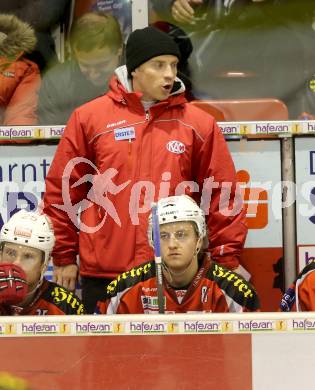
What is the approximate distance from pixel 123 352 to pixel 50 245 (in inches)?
69.7

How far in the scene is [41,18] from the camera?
6.98 meters

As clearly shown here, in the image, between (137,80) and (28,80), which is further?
(28,80)

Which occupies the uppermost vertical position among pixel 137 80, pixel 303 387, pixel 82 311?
pixel 137 80

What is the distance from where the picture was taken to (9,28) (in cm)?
699

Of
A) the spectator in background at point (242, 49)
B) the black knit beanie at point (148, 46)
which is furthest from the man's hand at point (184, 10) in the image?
the black knit beanie at point (148, 46)

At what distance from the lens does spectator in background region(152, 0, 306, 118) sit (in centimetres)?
695

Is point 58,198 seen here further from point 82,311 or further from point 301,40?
point 301,40

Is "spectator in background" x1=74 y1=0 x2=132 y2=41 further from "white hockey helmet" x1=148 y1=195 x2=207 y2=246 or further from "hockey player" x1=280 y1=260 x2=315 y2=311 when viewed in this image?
"hockey player" x1=280 y1=260 x2=315 y2=311

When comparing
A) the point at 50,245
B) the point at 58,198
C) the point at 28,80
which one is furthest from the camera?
the point at 28,80

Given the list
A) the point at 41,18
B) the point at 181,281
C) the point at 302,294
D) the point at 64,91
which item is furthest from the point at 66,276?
the point at 41,18

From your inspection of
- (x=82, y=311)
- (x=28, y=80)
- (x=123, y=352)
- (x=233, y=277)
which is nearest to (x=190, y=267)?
(x=233, y=277)

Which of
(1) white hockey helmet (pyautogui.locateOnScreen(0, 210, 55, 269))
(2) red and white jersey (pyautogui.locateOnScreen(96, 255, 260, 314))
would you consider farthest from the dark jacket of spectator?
(2) red and white jersey (pyautogui.locateOnScreen(96, 255, 260, 314))

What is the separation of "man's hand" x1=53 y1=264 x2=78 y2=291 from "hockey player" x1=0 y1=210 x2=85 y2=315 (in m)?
0.43

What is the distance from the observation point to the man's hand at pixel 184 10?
6980mm
